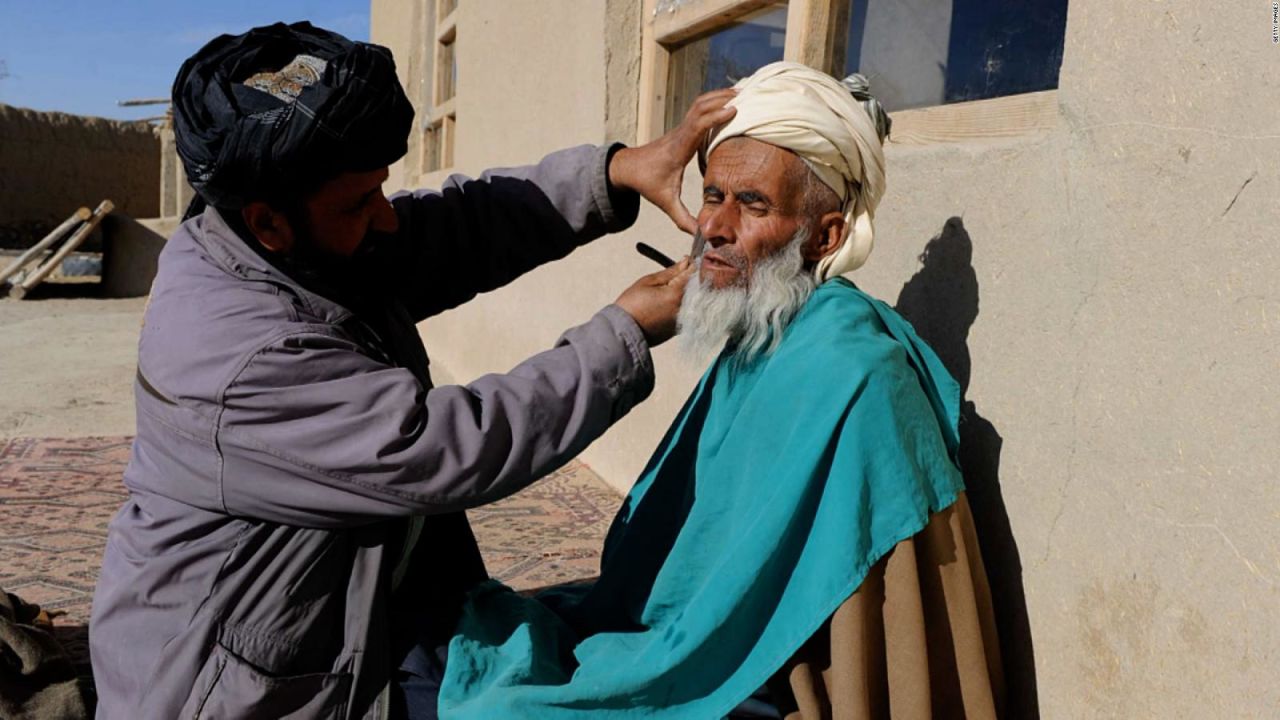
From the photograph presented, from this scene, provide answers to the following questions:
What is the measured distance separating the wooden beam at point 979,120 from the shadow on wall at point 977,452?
209mm

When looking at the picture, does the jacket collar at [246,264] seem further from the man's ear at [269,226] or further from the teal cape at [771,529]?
the teal cape at [771,529]

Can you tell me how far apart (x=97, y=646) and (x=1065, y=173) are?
1.88 m

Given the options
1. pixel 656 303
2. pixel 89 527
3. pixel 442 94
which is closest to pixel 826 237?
pixel 656 303

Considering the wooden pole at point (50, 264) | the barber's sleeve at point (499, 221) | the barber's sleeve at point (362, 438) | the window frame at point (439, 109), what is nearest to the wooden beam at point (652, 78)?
the barber's sleeve at point (499, 221)

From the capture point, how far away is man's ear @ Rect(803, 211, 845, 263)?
6.77 ft

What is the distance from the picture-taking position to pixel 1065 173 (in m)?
1.82

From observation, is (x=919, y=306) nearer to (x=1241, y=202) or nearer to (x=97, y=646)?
(x=1241, y=202)

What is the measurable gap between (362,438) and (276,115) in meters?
0.55

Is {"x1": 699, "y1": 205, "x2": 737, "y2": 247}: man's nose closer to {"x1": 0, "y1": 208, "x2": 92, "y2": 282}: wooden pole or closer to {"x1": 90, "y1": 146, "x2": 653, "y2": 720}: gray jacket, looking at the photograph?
{"x1": 90, "y1": 146, "x2": 653, "y2": 720}: gray jacket

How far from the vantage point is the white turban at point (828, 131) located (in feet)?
6.44

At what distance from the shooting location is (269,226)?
5.98 feet

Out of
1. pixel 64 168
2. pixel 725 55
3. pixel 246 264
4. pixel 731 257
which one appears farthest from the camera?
pixel 64 168

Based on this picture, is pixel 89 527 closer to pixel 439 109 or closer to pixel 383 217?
pixel 383 217

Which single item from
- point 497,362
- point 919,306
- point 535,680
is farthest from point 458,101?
point 535,680
